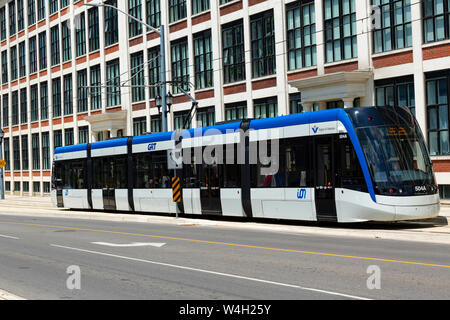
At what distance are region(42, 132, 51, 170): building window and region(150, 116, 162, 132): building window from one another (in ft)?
57.2

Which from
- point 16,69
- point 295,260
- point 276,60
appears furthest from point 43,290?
point 16,69

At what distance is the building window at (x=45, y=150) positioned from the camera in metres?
57.3

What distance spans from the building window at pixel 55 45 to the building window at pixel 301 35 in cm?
3012

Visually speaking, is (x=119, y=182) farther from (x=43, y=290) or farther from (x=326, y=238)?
(x=43, y=290)

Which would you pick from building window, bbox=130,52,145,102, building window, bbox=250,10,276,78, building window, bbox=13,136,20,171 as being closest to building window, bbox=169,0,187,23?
building window, bbox=130,52,145,102

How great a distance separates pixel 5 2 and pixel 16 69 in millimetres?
6857

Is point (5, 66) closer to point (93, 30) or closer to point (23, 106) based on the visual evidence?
point (23, 106)

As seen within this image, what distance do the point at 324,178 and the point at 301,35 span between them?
13916mm

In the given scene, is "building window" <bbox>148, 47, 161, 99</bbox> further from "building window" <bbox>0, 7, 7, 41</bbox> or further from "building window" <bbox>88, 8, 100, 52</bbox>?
"building window" <bbox>0, 7, 7, 41</bbox>

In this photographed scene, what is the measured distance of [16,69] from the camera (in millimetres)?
64188

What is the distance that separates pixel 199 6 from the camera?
38500mm

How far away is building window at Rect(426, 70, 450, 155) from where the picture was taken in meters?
24.5

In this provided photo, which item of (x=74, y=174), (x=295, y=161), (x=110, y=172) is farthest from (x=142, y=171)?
(x=295, y=161)

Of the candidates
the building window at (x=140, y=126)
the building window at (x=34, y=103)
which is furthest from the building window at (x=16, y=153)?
the building window at (x=140, y=126)
